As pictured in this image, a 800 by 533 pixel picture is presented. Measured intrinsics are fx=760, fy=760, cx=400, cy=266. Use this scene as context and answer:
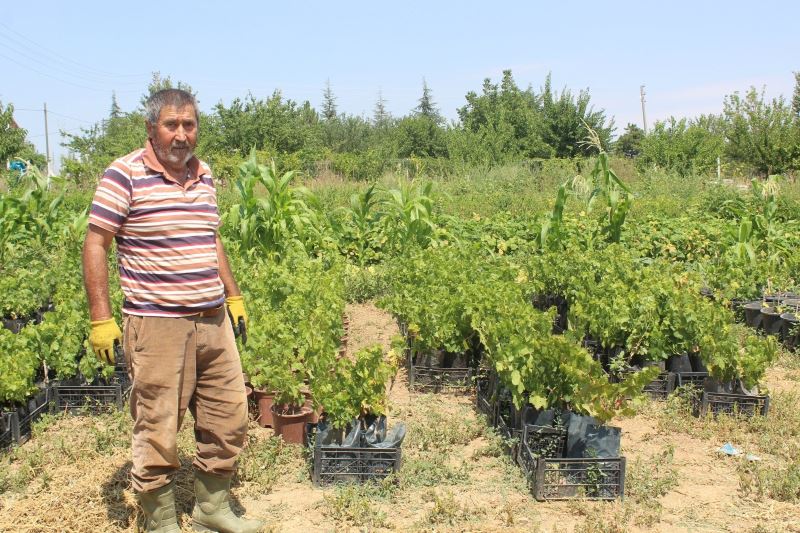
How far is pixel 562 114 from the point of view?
31469 millimetres

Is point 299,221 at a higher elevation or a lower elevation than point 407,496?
higher

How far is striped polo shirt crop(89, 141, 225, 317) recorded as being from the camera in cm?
332

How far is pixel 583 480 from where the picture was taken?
4289 millimetres

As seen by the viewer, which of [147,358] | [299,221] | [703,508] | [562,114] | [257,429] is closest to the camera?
[147,358]

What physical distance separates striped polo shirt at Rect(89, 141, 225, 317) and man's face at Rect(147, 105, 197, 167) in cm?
5

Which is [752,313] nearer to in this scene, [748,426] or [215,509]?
[748,426]

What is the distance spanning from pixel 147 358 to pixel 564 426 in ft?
8.03

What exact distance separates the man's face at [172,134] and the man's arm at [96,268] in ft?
1.41

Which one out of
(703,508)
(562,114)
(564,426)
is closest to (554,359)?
(564,426)

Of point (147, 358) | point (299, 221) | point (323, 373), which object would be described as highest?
point (299, 221)

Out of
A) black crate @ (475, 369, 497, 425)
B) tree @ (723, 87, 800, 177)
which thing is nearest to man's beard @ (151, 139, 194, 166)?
black crate @ (475, 369, 497, 425)

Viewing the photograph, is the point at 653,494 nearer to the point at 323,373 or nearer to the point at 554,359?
the point at 554,359

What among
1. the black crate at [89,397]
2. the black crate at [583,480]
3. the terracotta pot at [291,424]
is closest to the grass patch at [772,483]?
the black crate at [583,480]

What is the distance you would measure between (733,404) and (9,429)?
5036 millimetres
